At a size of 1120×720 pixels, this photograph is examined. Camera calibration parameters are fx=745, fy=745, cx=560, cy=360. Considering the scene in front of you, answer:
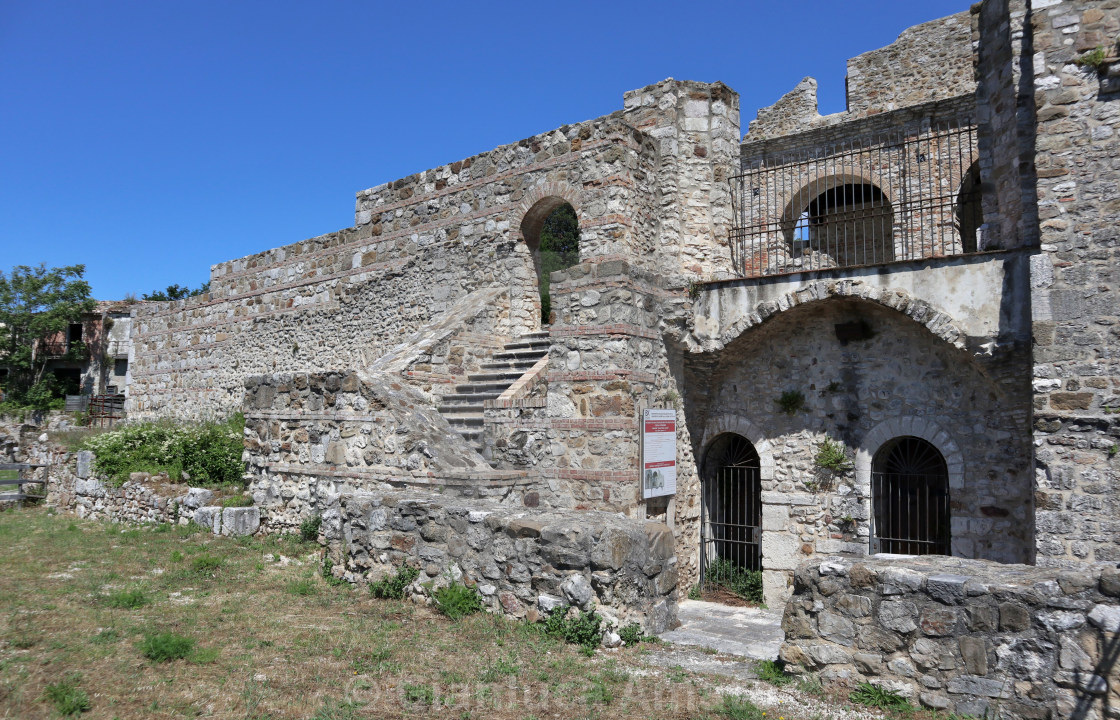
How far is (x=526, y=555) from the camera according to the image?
5961 millimetres

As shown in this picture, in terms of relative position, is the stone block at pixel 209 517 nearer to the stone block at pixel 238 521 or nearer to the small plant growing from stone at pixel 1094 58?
the stone block at pixel 238 521

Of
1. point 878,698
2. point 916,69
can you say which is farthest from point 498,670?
point 916,69

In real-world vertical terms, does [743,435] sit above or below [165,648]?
above

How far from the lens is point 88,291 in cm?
3638

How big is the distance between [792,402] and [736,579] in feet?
8.58

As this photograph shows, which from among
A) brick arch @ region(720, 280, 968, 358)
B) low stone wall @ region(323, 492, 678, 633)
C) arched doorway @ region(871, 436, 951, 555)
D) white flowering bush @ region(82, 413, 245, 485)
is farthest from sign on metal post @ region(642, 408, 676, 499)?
white flowering bush @ region(82, 413, 245, 485)

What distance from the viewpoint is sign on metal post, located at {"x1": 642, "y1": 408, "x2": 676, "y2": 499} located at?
365 inches

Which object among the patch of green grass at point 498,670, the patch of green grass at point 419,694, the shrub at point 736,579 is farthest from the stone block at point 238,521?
the shrub at point 736,579

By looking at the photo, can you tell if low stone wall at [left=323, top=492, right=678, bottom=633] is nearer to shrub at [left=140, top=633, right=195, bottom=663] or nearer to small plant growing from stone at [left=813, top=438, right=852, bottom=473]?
shrub at [left=140, top=633, right=195, bottom=663]

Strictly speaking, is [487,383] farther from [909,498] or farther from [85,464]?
[85,464]

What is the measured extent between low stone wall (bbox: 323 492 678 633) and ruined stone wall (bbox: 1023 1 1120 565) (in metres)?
3.96

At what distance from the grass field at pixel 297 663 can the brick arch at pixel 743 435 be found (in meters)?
4.94

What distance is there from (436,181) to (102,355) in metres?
29.7

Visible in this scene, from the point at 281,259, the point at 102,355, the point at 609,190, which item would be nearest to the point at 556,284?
the point at 609,190
